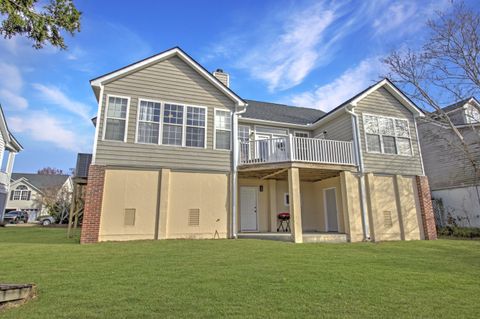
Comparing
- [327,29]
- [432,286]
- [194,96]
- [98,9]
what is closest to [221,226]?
[194,96]

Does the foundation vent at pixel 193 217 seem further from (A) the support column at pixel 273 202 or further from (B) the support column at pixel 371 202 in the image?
(B) the support column at pixel 371 202

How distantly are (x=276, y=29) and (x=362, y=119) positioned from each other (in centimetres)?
574

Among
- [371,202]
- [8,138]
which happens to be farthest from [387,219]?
[8,138]

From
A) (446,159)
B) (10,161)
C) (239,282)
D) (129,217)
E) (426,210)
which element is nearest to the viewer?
(239,282)

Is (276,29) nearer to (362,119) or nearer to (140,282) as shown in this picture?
(362,119)

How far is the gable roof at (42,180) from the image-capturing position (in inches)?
1629

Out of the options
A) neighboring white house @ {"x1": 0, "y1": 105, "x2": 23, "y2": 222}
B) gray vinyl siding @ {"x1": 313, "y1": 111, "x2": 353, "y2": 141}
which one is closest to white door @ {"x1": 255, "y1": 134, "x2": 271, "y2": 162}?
gray vinyl siding @ {"x1": 313, "y1": 111, "x2": 353, "y2": 141}

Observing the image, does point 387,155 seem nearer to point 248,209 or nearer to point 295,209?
point 295,209

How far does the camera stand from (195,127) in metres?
11.6

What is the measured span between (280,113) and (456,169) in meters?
11.6

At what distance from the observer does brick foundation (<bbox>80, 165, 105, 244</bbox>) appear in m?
9.48

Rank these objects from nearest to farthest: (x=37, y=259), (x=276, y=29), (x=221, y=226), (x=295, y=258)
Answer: (x=37, y=259)
(x=295, y=258)
(x=221, y=226)
(x=276, y=29)

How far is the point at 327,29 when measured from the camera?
39.9 feet

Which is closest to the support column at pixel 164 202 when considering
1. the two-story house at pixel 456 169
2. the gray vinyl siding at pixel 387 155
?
the gray vinyl siding at pixel 387 155
